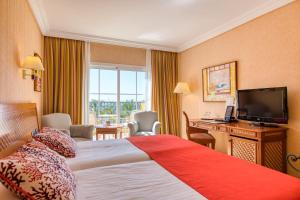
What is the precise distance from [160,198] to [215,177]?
0.49 meters

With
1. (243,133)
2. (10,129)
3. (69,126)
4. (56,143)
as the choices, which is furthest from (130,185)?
(69,126)

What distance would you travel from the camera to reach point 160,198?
1.09 m

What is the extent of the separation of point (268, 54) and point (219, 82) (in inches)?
43.3

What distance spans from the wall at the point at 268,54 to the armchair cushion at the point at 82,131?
257 centimetres

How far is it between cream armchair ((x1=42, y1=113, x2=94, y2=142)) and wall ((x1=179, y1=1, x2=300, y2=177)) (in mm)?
2616

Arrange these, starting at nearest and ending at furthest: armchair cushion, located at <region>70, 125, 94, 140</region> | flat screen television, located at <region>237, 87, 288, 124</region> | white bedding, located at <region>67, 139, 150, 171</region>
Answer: white bedding, located at <region>67, 139, 150, 171</region> < flat screen television, located at <region>237, 87, 288, 124</region> < armchair cushion, located at <region>70, 125, 94, 140</region>

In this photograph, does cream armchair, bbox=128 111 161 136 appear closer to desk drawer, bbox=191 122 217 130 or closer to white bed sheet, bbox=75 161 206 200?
desk drawer, bbox=191 122 217 130

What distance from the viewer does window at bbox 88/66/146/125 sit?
471 centimetres

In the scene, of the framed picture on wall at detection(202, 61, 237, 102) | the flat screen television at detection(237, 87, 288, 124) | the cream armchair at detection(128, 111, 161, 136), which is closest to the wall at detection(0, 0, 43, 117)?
the cream armchair at detection(128, 111, 161, 136)

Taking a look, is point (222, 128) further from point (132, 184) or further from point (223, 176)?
point (132, 184)

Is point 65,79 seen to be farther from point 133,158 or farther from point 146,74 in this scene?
point 133,158

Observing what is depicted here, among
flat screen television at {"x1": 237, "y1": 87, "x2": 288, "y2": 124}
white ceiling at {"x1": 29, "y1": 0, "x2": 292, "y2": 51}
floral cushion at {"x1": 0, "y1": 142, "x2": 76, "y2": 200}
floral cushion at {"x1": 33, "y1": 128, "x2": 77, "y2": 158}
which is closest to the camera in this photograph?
floral cushion at {"x1": 0, "y1": 142, "x2": 76, "y2": 200}

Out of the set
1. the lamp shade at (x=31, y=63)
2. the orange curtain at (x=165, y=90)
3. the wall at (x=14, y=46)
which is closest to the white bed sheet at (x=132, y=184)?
the wall at (x=14, y=46)

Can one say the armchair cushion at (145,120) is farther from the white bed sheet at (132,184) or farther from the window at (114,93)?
the white bed sheet at (132,184)
